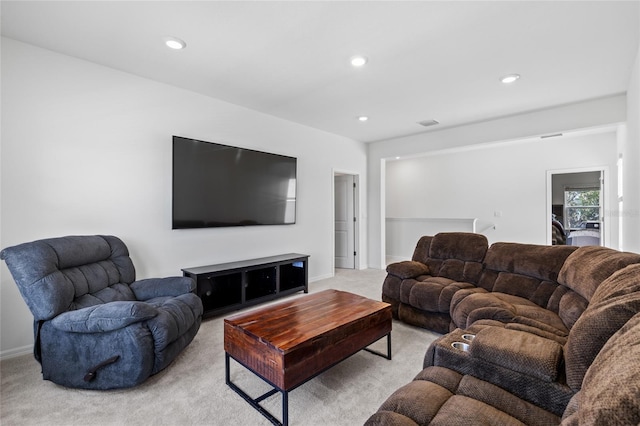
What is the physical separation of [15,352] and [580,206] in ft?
27.7

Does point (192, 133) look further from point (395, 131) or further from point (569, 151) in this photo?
point (569, 151)

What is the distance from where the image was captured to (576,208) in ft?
19.1

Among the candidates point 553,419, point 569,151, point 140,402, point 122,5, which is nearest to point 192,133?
point 122,5

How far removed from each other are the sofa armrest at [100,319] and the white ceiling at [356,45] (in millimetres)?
2075

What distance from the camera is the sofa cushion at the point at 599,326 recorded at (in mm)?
1016

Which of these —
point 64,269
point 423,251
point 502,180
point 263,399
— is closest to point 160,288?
point 64,269

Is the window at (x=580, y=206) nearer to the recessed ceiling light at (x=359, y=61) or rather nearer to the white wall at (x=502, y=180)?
the white wall at (x=502, y=180)

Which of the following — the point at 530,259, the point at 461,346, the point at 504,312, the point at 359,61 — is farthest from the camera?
the point at 359,61

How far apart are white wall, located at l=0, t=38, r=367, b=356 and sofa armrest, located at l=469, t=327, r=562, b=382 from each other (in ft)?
10.3

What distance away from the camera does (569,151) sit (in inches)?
210

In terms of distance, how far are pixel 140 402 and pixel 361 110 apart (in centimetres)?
388

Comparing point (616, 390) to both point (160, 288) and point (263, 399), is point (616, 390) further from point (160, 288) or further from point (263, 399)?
point (160, 288)

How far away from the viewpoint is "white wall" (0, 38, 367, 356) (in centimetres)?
245

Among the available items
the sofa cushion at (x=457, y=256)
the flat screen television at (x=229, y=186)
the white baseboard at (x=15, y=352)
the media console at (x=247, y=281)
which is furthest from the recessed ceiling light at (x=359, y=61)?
the white baseboard at (x=15, y=352)
